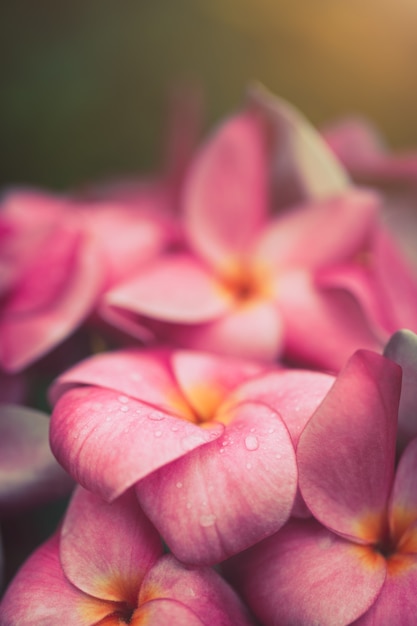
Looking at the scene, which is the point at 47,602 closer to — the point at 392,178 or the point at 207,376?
the point at 207,376

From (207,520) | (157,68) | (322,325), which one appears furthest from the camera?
(157,68)

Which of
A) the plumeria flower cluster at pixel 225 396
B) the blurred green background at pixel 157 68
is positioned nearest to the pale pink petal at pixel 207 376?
the plumeria flower cluster at pixel 225 396

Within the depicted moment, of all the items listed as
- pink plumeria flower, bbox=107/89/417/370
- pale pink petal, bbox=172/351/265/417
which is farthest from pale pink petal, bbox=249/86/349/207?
pale pink petal, bbox=172/351/265/417

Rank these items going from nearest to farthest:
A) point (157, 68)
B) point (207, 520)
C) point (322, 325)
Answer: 1. point (207, 520)
2. point (322, 325)
3. point (157, 68)

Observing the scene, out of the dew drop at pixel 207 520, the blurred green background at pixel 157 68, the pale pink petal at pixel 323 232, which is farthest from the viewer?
the blurred green background at pixel 157 68

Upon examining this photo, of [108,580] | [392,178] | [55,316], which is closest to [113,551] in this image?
[108,580]

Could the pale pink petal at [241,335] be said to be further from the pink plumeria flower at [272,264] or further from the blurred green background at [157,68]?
the blurred green background at [157,68]

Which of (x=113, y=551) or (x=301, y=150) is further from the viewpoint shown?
(x=301, y=150)
